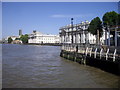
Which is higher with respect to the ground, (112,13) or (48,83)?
(112,13)

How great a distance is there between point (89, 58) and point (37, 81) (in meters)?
9.33

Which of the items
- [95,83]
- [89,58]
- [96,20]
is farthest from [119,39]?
[96,20]

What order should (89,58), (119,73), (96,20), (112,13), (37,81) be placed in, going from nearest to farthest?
(37,81) → (119,73) → (89,58) → (112,13) → (96,20)

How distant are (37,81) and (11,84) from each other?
1.98 metres

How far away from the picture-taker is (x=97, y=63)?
66.4 ft

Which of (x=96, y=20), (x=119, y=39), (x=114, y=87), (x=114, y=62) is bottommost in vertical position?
(x=114, y=87)

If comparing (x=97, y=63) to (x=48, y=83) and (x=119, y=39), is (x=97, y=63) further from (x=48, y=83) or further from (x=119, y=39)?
(x=48, y=83)

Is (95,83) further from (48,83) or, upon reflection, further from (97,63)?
(97,63)

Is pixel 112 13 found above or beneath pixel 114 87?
above

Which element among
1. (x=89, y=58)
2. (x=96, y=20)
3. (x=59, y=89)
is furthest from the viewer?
(x=96, y=20)

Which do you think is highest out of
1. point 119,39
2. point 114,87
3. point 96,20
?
point 96,20

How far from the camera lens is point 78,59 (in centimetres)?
2652

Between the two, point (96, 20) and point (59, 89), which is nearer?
point (59, 89)

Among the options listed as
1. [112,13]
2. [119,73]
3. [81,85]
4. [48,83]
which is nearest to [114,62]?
[119,73]
